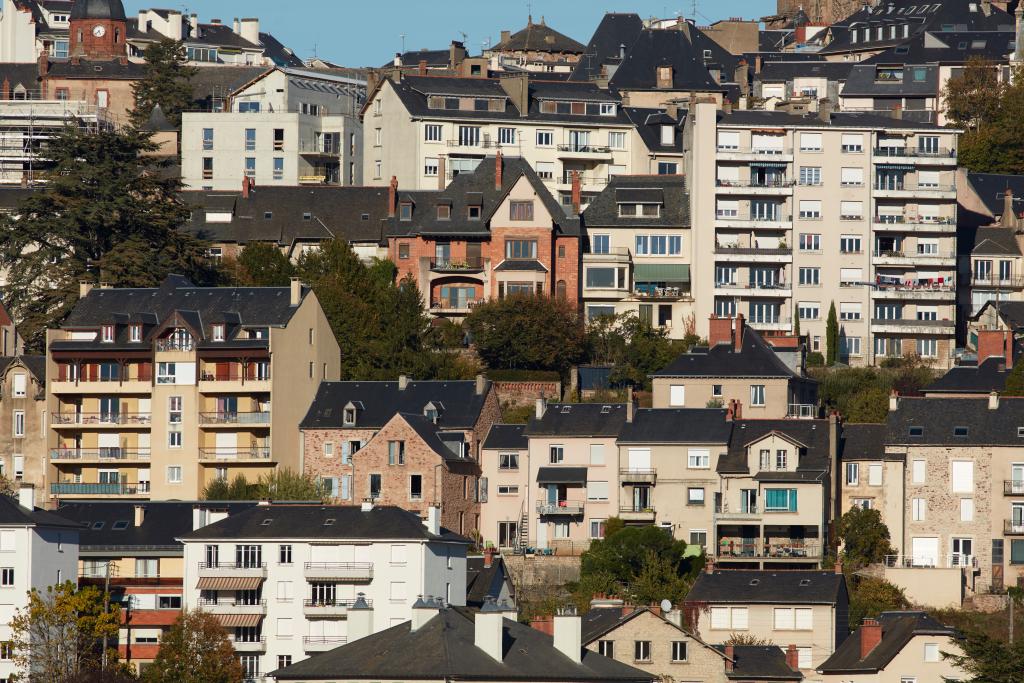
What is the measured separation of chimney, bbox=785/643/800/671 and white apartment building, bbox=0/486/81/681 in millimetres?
20494

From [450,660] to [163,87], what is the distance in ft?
220

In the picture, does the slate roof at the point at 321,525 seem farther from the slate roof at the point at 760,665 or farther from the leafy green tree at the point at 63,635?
the slate roof at the point at 760,665

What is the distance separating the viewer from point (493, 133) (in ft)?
349

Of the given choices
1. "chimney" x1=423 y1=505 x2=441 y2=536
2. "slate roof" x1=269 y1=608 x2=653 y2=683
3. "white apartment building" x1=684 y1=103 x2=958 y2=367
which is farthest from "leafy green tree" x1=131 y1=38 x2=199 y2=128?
"slate roof" x1=269 y1=608 x2=653 y2=683

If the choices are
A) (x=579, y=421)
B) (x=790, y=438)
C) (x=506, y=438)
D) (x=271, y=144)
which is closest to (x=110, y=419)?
(x=506, y=438)

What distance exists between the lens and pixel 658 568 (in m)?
71.8

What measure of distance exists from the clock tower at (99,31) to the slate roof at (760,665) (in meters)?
75.0

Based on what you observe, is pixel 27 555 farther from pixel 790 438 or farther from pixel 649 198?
pixel 649 198

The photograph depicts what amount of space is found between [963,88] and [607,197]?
88.6ft

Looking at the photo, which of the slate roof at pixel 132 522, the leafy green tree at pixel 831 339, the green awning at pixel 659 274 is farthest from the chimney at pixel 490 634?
the green awning at pixel 659 274

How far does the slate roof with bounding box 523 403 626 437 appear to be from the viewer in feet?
260

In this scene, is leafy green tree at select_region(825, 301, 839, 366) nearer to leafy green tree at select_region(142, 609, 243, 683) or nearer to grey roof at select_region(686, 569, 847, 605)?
grey roof at select_region(686, 569, 847, 605)

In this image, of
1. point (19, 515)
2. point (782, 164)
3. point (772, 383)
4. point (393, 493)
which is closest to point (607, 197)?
point (782, 164)

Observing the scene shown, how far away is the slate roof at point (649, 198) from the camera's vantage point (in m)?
97.8
